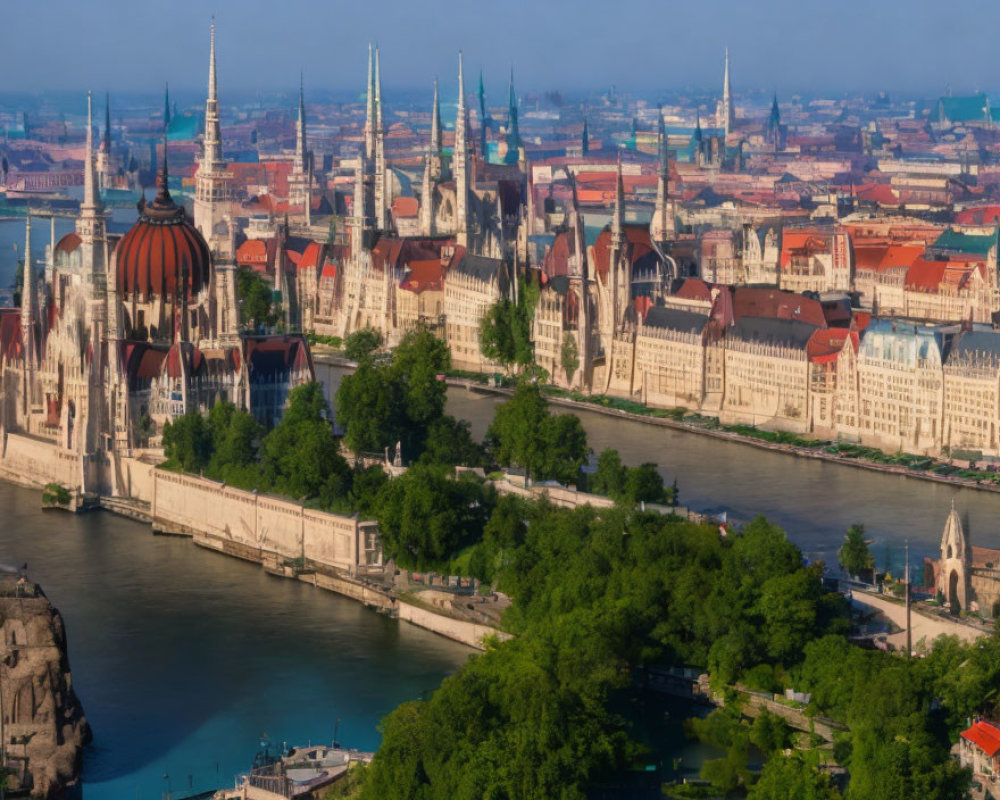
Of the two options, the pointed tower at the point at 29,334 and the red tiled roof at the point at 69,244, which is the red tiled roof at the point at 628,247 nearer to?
the red tiled roof at the point at 69,244

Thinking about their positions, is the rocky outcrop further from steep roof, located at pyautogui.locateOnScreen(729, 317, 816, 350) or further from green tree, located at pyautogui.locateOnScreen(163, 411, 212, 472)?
steep roof, located at pyautogui.locateOnScreen(729, 317, 816, 350)

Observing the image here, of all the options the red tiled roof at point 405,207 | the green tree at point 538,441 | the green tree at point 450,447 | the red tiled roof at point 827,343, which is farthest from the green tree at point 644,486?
the red tiled roof at point 405,207

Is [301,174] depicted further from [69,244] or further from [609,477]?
[609,477]

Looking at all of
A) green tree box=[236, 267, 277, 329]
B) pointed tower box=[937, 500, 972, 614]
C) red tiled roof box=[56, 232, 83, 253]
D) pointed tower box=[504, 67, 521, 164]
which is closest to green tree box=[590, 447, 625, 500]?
pointed tower box=[937, 500, 972, 614]

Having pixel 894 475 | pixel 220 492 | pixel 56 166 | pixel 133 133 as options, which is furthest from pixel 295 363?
pixel 133 133

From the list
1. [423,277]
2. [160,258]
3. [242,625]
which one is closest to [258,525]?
[242,625]

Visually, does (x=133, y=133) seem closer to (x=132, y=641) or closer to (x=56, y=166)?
(x=56, y=166)
